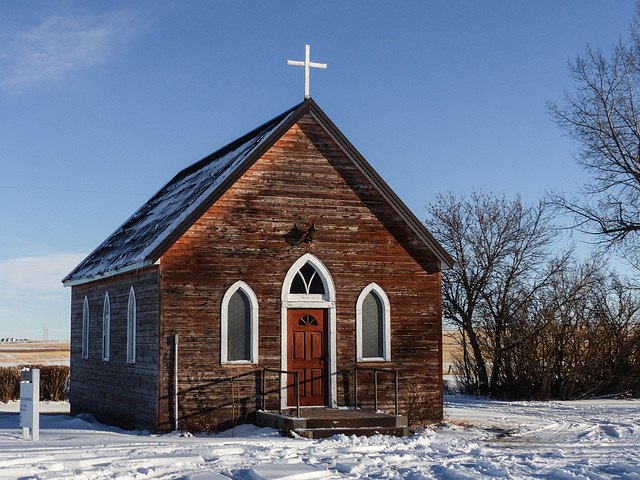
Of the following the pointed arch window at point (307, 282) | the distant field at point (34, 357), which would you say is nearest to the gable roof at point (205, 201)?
the pointed arch window at point (307, 282)

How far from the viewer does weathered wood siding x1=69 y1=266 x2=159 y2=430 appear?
17000mm

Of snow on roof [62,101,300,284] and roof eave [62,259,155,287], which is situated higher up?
snow on roof [62,101,300,284]

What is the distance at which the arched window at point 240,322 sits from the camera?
56.0 ft

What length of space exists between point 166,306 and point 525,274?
15543 millimetres

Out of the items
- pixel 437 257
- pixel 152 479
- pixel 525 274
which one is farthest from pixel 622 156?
pixel 152 479

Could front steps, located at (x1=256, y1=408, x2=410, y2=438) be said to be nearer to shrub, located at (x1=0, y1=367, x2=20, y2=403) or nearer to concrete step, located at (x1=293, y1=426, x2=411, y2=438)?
concrete step, located at (x1=293, y1=426, x2=411, y2=438)

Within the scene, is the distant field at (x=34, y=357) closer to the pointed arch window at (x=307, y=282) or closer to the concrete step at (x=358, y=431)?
the pointed arch window at (x=307, y=282)

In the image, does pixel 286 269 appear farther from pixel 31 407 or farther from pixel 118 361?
pixel 31 407

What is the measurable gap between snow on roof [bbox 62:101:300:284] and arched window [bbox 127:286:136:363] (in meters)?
0.78

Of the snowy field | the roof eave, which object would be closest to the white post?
the snowy field

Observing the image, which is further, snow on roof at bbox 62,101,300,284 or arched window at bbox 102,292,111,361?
arched window at bbox 102,292,111,361

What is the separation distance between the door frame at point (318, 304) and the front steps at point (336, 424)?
1333 mm

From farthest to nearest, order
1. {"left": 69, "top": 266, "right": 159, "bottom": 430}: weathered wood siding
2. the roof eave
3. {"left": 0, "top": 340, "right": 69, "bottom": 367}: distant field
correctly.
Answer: {"left": 0, "top": 340, "right": 69, "bottom": 367}: distant field
{"left": 69, "top": 266, "right": 159, "bottom": 430}: weathered wood siding
the roof eave

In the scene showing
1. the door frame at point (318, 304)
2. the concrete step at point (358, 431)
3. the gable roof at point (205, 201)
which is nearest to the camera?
the concrete step at point (358, 431)
